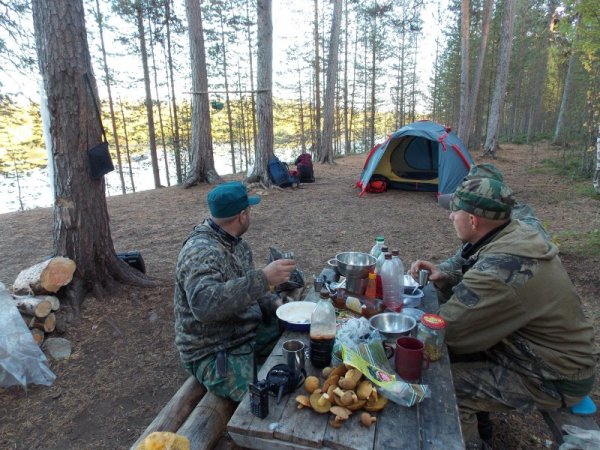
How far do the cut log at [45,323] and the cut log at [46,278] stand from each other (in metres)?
0.29

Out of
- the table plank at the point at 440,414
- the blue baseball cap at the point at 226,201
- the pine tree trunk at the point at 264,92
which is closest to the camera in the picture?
the table plank at the point at 440,414

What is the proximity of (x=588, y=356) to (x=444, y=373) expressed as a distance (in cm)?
85

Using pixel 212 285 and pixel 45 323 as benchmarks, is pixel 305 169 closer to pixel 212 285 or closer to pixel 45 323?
pixel 45 323

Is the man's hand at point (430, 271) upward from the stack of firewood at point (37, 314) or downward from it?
upward

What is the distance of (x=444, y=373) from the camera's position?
1.64m

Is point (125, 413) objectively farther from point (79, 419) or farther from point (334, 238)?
point (334, 238)

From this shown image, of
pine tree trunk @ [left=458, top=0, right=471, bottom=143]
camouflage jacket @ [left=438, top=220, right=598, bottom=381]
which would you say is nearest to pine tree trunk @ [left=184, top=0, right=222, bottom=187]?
pine tree trunk @ [left=458, top=0, right=471, bottom=143]

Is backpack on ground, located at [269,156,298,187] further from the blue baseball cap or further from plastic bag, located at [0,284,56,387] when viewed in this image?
the blue baseball cap

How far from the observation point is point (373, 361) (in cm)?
161

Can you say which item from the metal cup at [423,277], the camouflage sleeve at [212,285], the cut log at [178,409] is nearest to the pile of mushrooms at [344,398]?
the camouflage sleeve at [212,285]

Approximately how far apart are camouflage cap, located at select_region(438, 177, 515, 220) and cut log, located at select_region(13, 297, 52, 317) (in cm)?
352

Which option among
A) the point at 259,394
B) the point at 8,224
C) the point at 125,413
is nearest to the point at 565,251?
the point at 259,394

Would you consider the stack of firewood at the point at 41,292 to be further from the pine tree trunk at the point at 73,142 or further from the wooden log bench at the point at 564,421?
the wooden log bench at the point at 564,421

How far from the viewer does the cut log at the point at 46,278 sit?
3398mm
